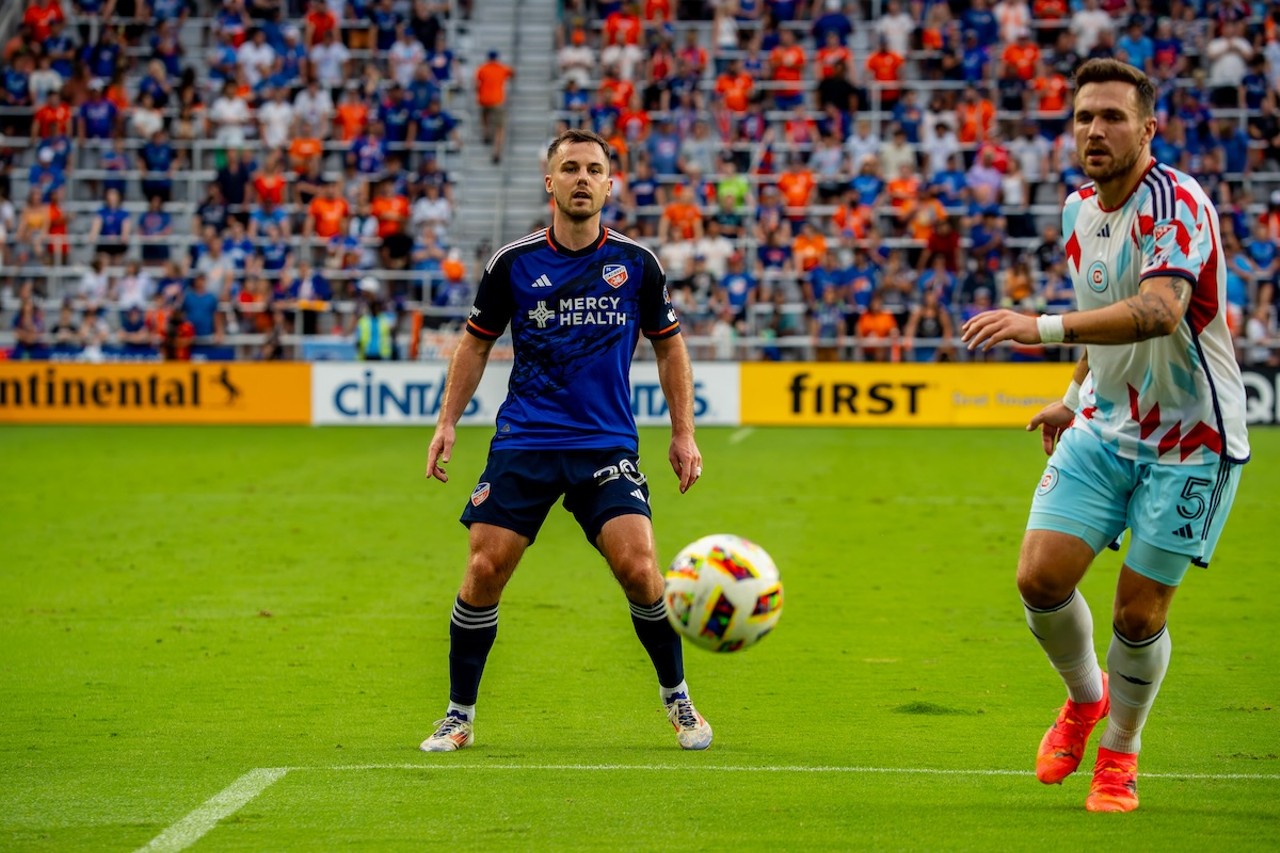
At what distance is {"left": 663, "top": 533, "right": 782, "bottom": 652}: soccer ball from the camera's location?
643 centimetres

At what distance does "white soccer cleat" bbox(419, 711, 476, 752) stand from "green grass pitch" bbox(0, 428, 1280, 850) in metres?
0.12

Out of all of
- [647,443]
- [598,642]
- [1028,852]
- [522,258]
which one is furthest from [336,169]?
[1028,852]

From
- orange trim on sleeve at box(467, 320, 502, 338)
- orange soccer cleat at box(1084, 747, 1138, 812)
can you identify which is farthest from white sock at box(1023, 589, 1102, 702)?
orange trim on sleeve at box(467, 320, 502, 338)

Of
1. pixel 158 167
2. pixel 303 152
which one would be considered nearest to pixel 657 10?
pixel 303 152

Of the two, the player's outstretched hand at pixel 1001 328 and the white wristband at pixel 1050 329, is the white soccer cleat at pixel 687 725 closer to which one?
the player's outstretched hand at pixel 1001 328

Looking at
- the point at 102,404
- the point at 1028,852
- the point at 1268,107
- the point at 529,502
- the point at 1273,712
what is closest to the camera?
the point at 1028,852

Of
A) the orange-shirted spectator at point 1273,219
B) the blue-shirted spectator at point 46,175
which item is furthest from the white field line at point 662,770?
the blue-shirted spectator at point 46,175

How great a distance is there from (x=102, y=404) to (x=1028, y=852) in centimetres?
2312

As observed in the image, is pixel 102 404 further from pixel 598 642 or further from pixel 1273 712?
pixel 1273 712

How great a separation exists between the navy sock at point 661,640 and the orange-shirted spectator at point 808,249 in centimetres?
2171

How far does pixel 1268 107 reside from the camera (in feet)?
99.0

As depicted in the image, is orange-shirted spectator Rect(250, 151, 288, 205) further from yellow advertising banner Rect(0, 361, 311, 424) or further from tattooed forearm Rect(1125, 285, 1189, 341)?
tattooed forearm Rect(1125, 285, 1189, 341)

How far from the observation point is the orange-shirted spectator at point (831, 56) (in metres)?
31.4

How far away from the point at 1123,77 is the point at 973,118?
25.5 metres
